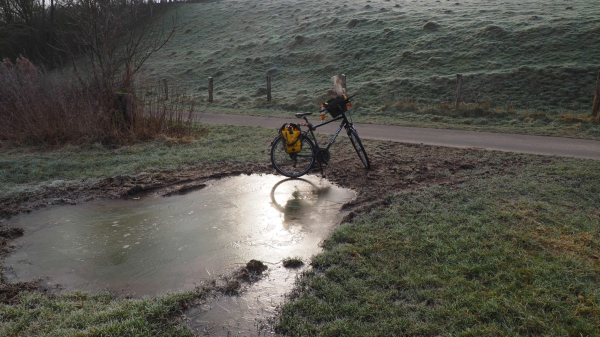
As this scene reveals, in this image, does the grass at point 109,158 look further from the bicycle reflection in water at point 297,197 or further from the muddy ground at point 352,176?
the bicycle reflection in water at point 297,197

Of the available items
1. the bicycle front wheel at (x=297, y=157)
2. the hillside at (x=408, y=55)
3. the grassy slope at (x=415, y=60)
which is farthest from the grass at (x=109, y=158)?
the hillside at (x=408, y=55)

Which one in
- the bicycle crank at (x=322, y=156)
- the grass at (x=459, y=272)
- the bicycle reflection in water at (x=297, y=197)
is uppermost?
the bicycle crank at (x=322, y=156)

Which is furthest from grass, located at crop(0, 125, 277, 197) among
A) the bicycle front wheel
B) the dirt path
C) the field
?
the dirt path

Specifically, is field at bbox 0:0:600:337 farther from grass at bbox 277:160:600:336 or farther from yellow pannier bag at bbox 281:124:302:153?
yellow pannier bag at bbox 281:124:302:153

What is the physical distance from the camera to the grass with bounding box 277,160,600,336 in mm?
3119

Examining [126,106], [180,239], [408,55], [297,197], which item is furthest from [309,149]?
[408,55]

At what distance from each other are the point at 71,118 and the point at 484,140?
9851 mm

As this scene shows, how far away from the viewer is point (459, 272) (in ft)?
12.5

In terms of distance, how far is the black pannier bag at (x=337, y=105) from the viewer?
734cm

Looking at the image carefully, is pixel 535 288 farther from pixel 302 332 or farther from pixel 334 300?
pixel 302 332

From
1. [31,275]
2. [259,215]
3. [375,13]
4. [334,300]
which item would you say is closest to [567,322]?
[334,300]

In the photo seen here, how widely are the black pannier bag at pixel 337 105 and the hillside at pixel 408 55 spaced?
1009 cm

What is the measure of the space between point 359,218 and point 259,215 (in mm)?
1326

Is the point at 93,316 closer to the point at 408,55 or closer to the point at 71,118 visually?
the point at 71,118
